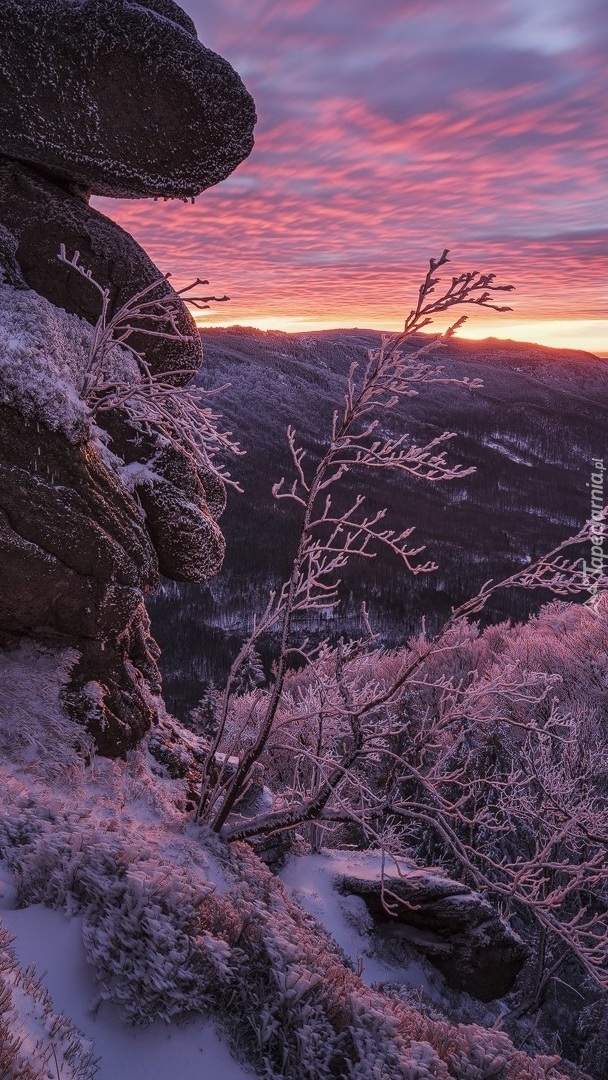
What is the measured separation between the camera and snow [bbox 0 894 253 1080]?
323 cm

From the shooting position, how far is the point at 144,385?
5.94 metres

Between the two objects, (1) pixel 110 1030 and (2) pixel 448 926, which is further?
(2) pixel 448 926

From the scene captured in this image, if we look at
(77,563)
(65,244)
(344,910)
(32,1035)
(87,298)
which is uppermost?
(65,244)

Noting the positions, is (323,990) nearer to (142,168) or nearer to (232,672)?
(232,672)

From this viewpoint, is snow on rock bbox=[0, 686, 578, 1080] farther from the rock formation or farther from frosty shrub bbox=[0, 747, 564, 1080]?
the rock formation

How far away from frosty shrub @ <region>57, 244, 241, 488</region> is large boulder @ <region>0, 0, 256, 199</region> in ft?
4.52

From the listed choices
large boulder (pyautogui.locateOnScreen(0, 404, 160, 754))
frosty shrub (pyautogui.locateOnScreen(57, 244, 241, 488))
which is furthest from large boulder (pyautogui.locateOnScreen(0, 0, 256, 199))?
large boulder (pyautogui.locateOnScreen(0, 404, 160, 754))

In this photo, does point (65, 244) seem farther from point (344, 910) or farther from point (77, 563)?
point (344, 910)

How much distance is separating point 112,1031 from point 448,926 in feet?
24.9

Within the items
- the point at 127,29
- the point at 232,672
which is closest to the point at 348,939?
the point at 232,672

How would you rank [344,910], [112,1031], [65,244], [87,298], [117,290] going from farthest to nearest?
[344,910] → [117,290] → [87,298] → [65,244] → [112,1031]

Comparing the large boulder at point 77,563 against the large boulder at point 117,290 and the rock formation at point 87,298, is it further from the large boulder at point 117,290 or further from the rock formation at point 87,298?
the large boulder at point 117,290

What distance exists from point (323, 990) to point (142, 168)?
900cm

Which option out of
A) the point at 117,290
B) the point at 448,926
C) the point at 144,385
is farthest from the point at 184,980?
the point at 117,290
